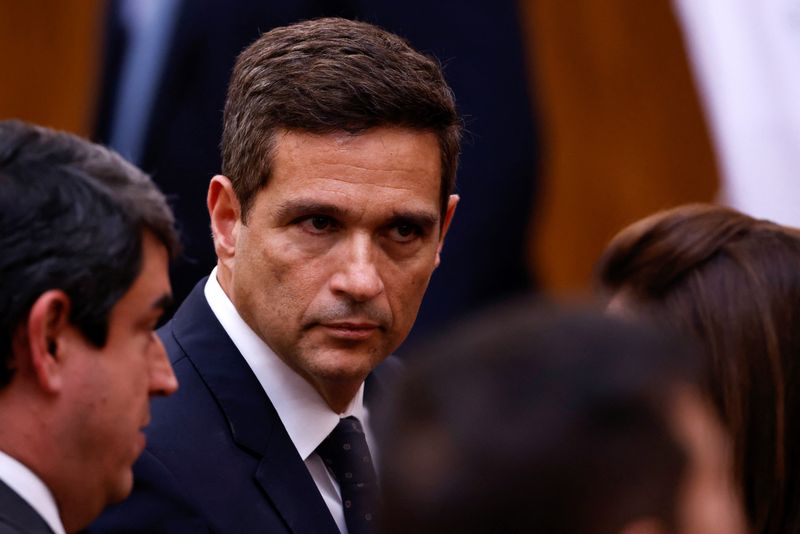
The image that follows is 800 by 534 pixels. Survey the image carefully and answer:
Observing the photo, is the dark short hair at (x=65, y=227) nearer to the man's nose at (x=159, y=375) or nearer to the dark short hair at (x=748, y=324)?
the man's nose at (x=159, y=375)

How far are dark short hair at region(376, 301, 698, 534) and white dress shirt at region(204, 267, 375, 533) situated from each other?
50.0 inches

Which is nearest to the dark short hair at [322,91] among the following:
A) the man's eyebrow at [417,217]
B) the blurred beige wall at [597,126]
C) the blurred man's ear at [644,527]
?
the man's eyebrow at [417,217]

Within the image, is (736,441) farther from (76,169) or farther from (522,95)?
(522,95)

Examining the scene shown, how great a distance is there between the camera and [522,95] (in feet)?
Answer: 17.3

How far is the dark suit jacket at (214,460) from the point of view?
2303 millimetres

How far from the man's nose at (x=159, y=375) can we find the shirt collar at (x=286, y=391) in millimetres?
536

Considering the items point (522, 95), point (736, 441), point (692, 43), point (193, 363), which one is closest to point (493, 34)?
point (522, 95)

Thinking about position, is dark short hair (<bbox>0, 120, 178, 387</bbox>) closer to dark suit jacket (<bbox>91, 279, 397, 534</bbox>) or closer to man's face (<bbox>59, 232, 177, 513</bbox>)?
man's face (<bbox>59, 232, 177, 513</bbox>)

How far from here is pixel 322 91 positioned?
2611 mm

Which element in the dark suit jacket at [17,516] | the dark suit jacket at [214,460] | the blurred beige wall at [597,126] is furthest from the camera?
the blurred beige wall at [597,126]

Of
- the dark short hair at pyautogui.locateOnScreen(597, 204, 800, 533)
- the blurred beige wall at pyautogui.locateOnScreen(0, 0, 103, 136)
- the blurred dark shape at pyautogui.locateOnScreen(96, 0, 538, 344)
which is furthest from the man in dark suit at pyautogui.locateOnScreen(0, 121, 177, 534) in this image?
the blurred beige wall at pyautogui.locateOnScreen(0, 0, 103, 136)

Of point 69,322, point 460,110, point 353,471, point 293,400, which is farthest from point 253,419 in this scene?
point 460,110

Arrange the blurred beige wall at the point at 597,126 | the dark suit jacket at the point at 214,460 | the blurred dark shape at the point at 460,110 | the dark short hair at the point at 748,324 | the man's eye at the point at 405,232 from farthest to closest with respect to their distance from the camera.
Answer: the blurred beige wall at the point at 597,126 → the blurred dark shape at the point at 460,110 → the man's eye at the point at 405,232 → the dark suit jacket at the point at 214,460 → the dark short hair at the point at 748,324

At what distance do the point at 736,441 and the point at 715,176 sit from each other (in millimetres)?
3424
